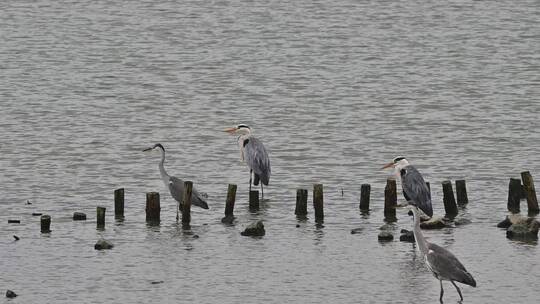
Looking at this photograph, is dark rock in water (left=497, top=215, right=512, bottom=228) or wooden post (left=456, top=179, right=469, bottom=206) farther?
wooden post (left=456, top=179, right=469, bottom=206)

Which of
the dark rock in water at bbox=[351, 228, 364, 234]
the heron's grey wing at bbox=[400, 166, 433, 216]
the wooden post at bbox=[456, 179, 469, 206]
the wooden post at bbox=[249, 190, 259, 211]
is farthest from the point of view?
the wooden post at bbox=[249, 190, 259, 211]

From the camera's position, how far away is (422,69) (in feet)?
189

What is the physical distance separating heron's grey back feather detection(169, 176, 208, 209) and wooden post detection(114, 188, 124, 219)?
107 cm

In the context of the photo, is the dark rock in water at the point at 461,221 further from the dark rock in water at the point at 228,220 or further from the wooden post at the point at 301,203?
the dark rock in water at the point at 228,220

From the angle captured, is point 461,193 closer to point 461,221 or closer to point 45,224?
point 461,221

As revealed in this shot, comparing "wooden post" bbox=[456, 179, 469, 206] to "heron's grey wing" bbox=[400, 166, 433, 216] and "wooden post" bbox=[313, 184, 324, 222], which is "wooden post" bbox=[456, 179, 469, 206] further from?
"wooden post" bbox=[313, 184, 324, 222]

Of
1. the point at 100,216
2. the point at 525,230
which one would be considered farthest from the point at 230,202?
the point at 525,230

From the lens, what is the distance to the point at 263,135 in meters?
41.3

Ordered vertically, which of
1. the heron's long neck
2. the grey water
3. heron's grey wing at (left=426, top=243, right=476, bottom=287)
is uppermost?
the heron's long neck

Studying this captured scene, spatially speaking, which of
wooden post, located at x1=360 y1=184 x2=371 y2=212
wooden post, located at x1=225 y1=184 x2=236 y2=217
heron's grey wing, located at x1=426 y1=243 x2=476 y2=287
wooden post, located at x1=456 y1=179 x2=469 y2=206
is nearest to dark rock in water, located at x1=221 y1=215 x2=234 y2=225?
wooden post, located at x1=225 y1=184 x2=236 y2=217

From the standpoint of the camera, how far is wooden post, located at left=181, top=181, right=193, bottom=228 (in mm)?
26828

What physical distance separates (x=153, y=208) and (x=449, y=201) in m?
5.86

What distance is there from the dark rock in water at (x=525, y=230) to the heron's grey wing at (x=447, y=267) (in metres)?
4.25

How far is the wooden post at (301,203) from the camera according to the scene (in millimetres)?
27609
